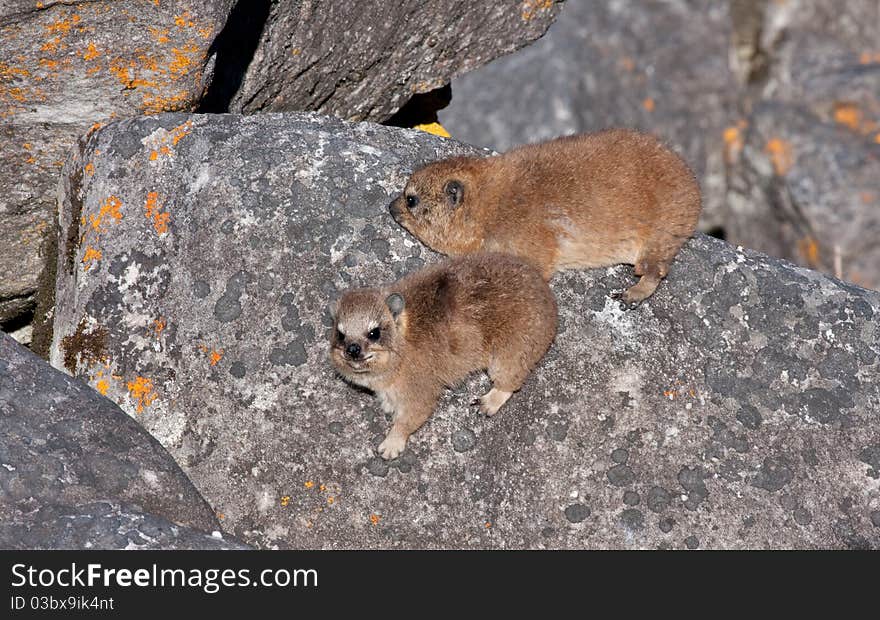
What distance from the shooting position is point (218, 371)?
6742 mm

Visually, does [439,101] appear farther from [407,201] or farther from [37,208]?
[37,208]

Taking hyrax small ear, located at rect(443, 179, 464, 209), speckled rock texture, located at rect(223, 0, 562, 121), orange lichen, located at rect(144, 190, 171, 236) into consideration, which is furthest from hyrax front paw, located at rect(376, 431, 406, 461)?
speckled rock texture, located at rect(223, 0, 562, 121)

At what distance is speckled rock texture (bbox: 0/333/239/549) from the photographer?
543 centimetres

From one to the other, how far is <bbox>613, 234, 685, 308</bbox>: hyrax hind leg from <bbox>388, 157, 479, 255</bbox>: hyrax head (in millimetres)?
1122

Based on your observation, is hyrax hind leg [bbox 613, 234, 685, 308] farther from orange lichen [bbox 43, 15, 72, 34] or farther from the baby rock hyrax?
orange lichen [bbox 43, 15, 72, 34]

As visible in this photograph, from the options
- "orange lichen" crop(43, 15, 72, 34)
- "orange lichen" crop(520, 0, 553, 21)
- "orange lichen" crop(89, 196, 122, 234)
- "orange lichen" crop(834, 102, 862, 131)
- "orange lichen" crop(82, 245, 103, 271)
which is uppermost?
"orange lichen" crop(43, 15, 72, 34)

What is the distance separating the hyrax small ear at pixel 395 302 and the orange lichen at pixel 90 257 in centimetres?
195

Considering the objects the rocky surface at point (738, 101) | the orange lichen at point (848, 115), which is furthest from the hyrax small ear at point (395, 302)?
the orange lichen at point (848, 115)

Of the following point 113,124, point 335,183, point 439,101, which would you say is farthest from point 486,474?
point 439,101

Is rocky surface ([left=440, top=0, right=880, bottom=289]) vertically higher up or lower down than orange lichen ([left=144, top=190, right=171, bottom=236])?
lower down

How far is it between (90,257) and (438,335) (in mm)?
2349

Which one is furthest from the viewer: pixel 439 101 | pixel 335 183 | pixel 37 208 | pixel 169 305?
pixel 439 101

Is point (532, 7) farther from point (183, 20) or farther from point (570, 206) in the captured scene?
point (183, 20)

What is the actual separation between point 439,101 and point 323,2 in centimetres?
257
